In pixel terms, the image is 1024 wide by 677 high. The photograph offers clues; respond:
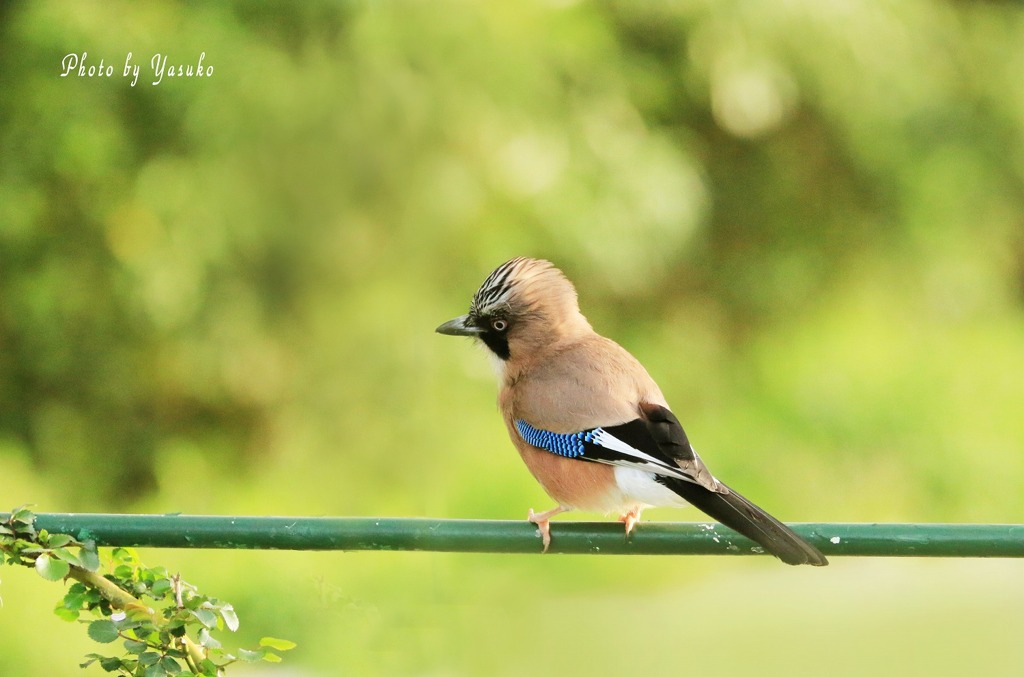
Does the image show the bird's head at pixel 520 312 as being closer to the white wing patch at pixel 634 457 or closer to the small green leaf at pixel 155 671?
the white wing patch at pixel 634 457

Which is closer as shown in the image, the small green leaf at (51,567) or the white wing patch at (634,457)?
the small green leaf at (51,567)

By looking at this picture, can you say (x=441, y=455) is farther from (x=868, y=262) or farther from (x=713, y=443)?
(x=868, y=262)

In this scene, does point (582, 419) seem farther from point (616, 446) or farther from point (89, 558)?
point (89, 558)

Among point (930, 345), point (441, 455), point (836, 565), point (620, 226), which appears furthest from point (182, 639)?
point (930, 345)

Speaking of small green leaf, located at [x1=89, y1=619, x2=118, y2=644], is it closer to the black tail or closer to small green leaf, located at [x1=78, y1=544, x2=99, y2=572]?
small green leaf, located at [x1=78, y1=544, x2=99, y2=572]

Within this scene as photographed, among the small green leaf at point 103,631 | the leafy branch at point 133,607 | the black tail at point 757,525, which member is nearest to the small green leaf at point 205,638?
the leafy branch at point 133,607

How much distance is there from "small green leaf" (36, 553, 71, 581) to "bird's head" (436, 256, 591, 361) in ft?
4.13

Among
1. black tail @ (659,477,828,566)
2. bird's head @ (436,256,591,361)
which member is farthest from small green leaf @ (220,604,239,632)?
bird's head @ (436,256,591,361)

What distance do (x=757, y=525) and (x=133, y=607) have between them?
35.3 inches

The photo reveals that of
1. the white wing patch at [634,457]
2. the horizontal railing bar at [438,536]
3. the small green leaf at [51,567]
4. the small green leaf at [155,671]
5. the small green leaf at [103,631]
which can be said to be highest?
the white wing patch at [634,457]

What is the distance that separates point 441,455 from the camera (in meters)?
5.57

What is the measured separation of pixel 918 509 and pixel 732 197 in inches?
91.7

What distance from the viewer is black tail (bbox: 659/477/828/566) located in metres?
1.80

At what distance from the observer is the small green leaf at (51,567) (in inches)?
61.1
